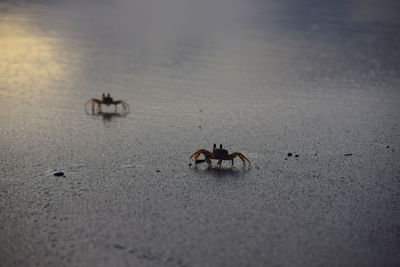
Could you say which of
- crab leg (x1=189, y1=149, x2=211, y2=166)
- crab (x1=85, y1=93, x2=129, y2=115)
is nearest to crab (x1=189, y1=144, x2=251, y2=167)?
crab leg (x1=189, y1=149, x2=211, y2=166)

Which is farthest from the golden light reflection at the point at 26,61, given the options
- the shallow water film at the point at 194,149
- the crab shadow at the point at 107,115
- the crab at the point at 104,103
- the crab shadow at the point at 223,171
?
the crab shadow at the point at 223,171

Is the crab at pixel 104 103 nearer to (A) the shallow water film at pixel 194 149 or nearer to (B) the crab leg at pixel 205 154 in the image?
(A) the shallow water film at pixel 194 149

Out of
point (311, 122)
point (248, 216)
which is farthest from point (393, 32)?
point (248, 216)

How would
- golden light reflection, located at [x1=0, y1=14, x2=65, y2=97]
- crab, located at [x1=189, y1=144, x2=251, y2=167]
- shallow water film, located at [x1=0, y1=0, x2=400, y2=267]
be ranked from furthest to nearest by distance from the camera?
golden light reflection, located at [x1=0, y1=14, x2=65, y2=97]
crab, located at [x1=189, y1=144, x2=251, y2=167]
shallow water film, located at [x1=0, y1=0, x2=400, y2=267]

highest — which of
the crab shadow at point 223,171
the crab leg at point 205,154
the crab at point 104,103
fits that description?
the crab at point 104,103

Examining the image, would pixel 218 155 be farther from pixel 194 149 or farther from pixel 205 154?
pixel 194 149

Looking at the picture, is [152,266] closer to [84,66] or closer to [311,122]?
[311,122]

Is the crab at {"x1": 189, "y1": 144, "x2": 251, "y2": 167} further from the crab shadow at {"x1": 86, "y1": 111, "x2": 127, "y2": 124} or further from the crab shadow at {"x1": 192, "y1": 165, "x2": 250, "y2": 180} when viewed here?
the crab shadow at {"x1": 86, "y1": 111, "x2": 127, "y2": 124}
